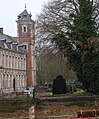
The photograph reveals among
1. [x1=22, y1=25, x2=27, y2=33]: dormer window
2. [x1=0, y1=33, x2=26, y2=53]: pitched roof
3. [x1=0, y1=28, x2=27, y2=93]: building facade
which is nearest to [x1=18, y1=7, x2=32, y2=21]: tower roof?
[x1=22, y1=25, x2=27, y2=33]: dormer window

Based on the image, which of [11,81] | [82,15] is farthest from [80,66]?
[11,81]

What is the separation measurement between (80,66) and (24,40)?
161 ft

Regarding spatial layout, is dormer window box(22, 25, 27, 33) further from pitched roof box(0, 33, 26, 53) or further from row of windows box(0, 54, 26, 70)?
row of windows box(0, 54, 26, 70)

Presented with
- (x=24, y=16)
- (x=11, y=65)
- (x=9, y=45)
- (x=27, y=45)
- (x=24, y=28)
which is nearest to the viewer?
(x=11, y=65)

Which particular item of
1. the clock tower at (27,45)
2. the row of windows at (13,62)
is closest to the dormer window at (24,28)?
the clock tower at (27,45)

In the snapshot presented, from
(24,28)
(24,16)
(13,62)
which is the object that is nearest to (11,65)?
(13,62)

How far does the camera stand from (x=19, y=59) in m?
84.1

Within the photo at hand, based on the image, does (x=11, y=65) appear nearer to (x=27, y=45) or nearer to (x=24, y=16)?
(x=27, y=45)

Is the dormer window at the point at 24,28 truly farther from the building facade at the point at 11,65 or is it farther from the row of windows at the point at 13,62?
the row of windows at the point at 13,62

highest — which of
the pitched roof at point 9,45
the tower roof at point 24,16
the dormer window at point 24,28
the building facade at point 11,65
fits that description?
the tower roof at point 24,16

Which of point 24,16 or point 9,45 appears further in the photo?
point 24,16

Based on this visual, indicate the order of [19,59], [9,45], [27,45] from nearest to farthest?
1. [9,45]
2. [19,59]
3. [27,45]

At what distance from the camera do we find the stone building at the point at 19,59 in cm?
7412

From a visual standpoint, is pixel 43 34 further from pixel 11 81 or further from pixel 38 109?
pixel 11 81
